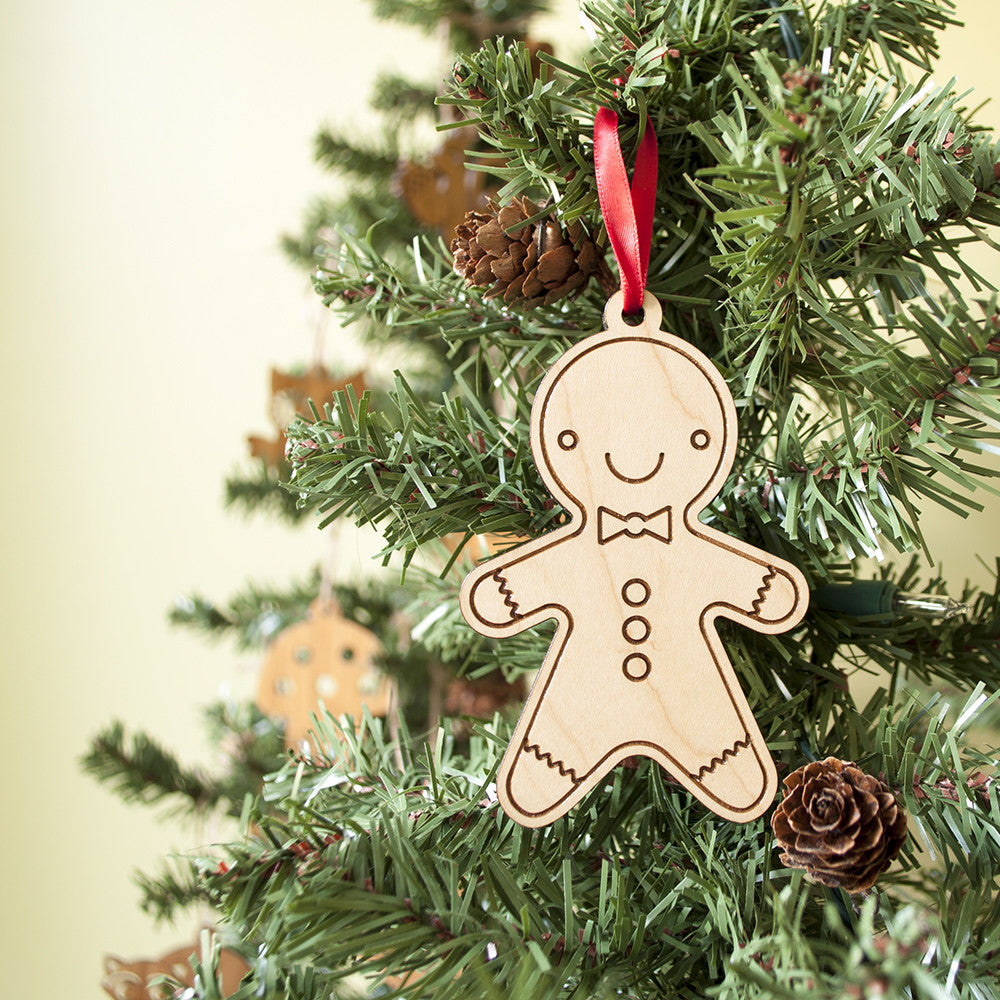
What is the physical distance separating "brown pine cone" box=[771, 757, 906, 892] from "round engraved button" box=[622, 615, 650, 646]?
66 mm

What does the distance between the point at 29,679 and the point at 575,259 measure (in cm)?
94

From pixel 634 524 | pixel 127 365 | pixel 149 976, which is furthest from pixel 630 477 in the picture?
pixel 127 365

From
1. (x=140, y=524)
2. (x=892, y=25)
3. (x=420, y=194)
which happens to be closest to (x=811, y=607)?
(x=892, y=25)

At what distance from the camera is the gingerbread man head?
0.31 meters

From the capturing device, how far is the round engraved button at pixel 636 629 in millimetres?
304

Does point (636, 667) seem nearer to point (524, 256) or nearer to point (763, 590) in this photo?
point (763, 590)

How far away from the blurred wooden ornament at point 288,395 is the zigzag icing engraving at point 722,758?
51 centimetres

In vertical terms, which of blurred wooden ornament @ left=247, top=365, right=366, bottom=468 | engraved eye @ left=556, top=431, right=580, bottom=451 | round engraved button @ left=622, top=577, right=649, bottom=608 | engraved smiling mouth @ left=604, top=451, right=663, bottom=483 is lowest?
round engraved button @ left=622, top=577, right=649, bottom=608

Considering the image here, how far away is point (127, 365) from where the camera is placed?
1.11 m

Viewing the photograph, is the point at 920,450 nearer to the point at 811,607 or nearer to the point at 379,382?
the point at 811,607

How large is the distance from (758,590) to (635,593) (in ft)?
0.14

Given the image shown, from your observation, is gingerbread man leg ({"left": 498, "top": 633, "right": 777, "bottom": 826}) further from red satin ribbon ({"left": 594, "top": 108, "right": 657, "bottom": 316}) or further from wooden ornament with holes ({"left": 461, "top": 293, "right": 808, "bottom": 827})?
red satin ribbon ({"left": 594, "top": 108, "right": 657, "bottom": 316})

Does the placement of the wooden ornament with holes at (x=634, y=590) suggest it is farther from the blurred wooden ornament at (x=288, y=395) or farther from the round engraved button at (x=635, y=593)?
the blurred wooden ornament at (x=288, y=395)

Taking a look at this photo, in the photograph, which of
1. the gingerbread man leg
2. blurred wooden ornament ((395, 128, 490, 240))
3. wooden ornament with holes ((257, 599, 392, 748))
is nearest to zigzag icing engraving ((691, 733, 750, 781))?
the gingerbread man leg
